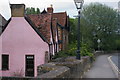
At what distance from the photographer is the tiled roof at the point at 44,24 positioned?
26.6m

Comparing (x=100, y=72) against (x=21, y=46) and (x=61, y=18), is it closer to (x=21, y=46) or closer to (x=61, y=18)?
(x=21, y=46)

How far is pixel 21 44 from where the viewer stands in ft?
82.3

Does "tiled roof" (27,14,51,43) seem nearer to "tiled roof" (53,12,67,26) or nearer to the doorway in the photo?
the doorway

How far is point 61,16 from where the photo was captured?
126ft

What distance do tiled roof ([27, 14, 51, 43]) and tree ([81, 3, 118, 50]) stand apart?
32363 millimetres

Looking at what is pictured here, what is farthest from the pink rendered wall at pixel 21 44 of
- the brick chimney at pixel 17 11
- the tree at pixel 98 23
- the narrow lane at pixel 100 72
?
the tree at pixel 98 23

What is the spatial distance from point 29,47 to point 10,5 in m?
4.85

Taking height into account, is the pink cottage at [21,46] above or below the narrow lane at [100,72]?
above

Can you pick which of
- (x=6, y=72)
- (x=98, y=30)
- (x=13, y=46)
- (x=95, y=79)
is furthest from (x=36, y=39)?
(x=98, y=30)

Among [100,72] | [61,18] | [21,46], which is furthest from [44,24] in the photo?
[100,72]

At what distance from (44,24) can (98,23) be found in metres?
35.6

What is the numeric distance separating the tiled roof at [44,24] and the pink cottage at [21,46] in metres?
1.75

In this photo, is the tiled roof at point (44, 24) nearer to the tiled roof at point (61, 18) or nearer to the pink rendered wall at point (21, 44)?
the pink rendered wall at point (21, 44)

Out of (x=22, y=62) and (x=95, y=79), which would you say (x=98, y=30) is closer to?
(x=22, y=62)
